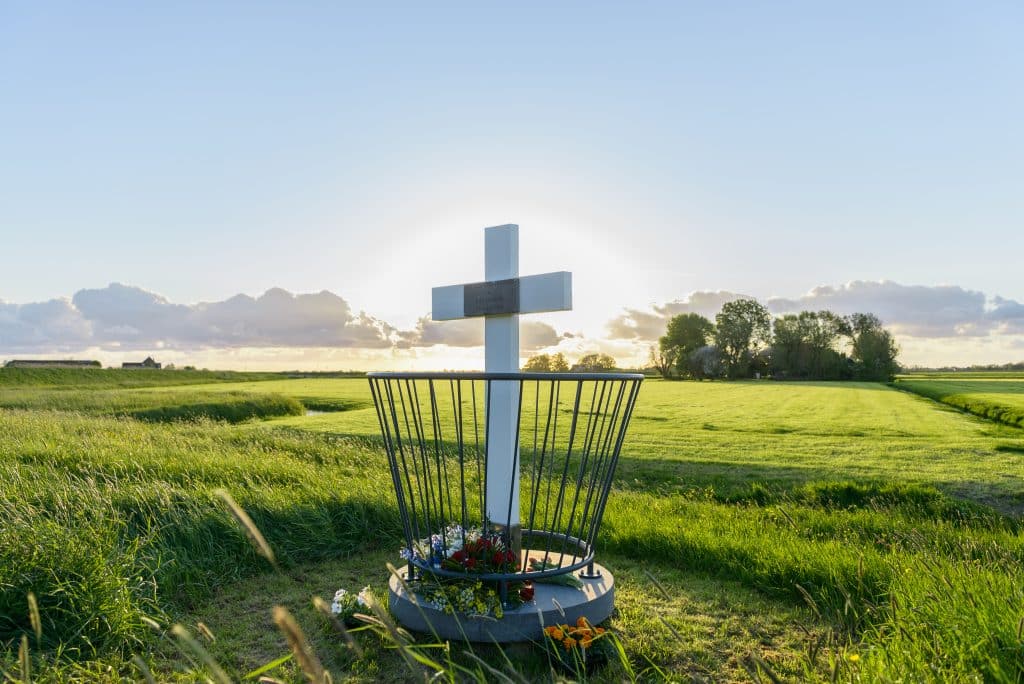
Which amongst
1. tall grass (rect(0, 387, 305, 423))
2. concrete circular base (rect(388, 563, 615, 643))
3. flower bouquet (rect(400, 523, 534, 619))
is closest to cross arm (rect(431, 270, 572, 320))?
flower bouquet (rect(400, 523, 534, 619))

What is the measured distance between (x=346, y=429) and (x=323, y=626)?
11.8 metres

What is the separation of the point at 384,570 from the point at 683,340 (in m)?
43.8

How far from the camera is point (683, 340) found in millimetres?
46469

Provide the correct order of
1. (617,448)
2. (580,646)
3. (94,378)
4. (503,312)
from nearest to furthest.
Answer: (580,646), (617,448), (503,312), (94,378)

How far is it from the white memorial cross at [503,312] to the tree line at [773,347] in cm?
4210

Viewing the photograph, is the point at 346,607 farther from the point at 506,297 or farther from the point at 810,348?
the point at 810,348

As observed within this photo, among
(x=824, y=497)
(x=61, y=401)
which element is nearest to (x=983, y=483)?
(x=824, y=497)

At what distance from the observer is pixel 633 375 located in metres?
3.32

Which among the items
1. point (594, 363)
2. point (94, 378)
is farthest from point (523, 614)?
point (94, 378)

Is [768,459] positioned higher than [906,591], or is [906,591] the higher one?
[906,591]

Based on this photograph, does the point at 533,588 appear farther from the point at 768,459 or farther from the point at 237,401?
the point at 237,401

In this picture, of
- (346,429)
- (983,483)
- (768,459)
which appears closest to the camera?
(983,483)

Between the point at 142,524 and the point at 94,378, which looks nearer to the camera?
the point at 142,524

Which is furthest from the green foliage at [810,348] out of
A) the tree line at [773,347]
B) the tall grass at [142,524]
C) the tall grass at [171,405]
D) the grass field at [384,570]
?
the tall grass at [142,524]
